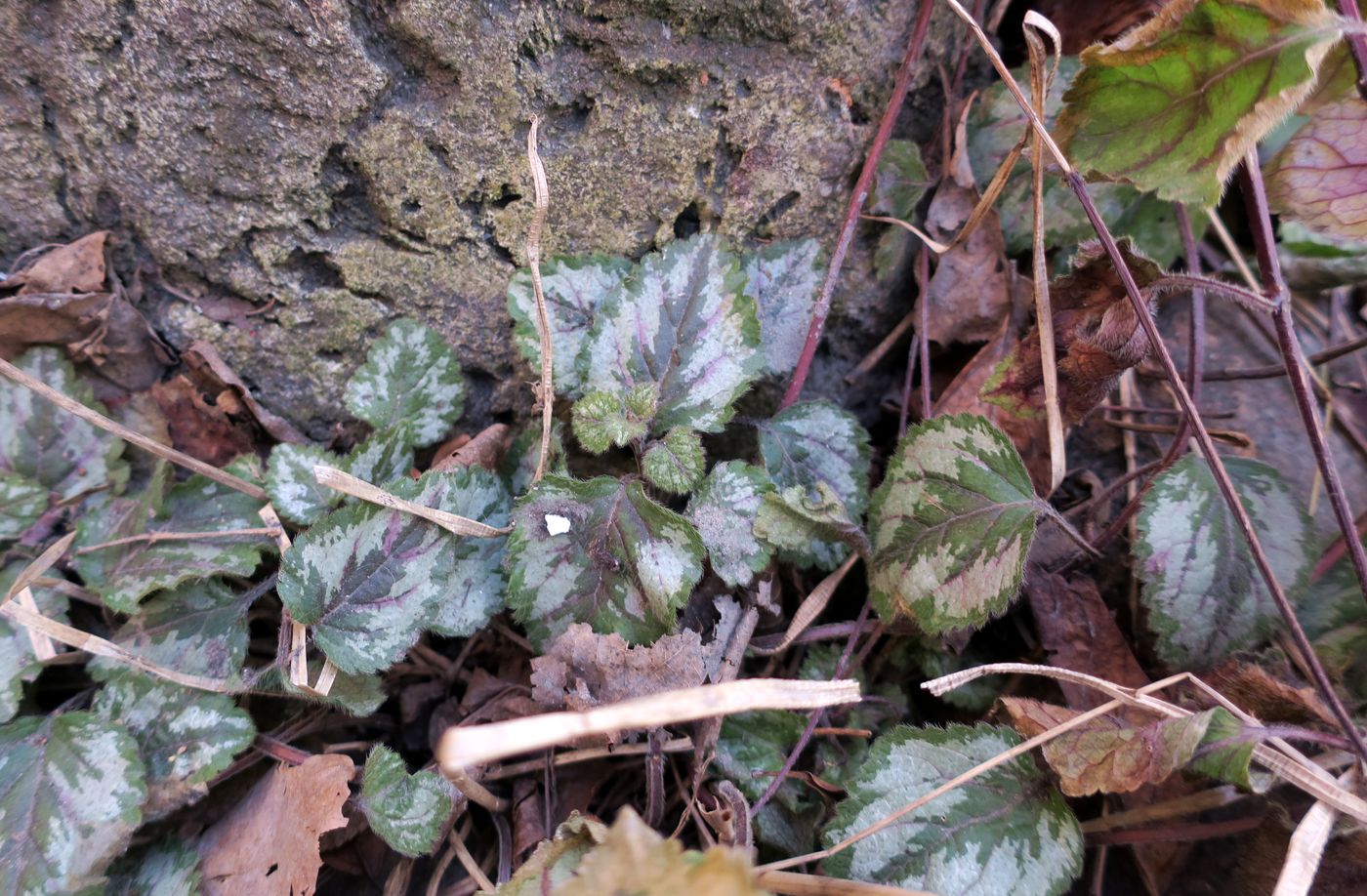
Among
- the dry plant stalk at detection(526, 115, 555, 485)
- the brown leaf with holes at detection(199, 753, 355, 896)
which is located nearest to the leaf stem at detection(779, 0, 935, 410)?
the dry plant stalk at detection(526, 115, 555, 485)

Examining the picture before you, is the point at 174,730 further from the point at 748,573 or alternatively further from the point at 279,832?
the point at 748,573

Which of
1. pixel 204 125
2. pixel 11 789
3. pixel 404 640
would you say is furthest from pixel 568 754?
pixel 204 125

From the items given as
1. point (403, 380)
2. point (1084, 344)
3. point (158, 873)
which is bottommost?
point (158, 873)

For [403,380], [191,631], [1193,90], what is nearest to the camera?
[1193,90]

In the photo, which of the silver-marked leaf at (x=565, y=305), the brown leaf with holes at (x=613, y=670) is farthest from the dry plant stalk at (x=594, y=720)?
the silver-marked leaf at (x=565, y=305)

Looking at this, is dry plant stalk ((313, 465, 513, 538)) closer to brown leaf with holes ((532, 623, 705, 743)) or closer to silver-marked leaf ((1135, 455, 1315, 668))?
brown leaf with holes ((532, 623, 705, 743))

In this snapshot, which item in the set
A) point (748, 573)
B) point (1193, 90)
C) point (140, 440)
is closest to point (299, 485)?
point (140, 440)

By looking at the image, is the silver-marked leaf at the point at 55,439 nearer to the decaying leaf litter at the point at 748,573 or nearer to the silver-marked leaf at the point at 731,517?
the decaying leaf litter at the point at 748,573

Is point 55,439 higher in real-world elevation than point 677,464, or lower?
lower
